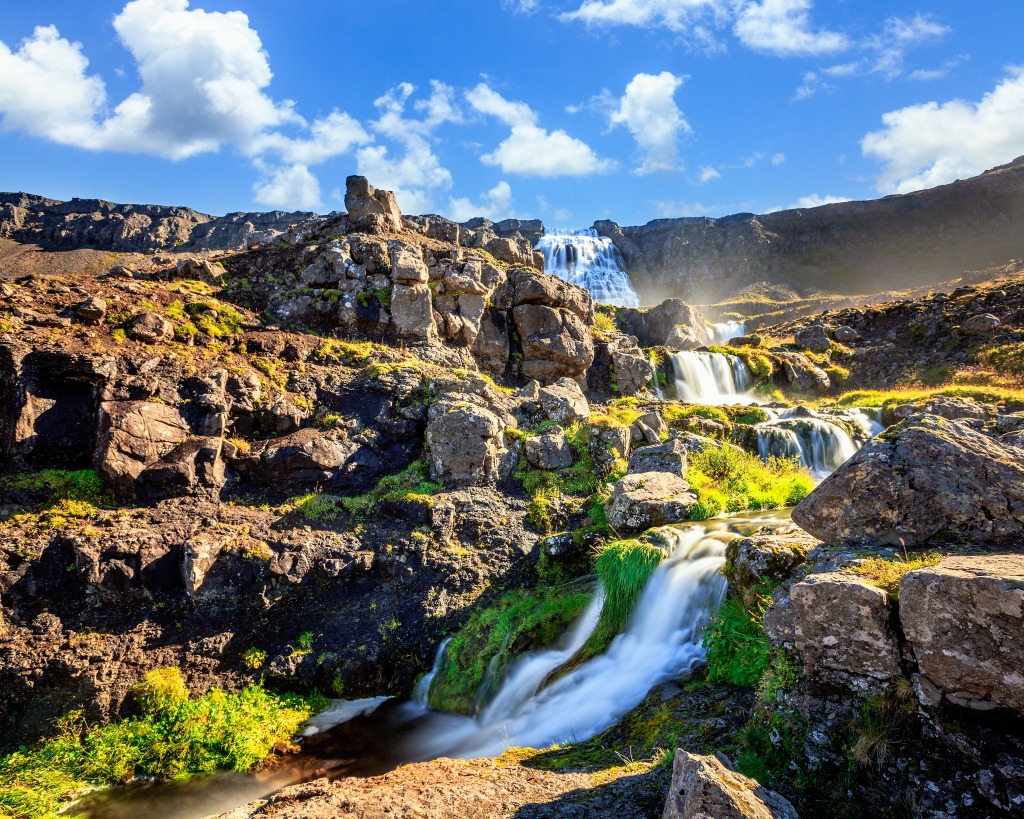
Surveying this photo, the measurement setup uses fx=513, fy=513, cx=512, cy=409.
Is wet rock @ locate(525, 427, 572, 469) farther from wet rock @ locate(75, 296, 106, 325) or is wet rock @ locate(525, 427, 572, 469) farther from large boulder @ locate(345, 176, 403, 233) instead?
large boulder @ locate(345, 176, 403, 233)

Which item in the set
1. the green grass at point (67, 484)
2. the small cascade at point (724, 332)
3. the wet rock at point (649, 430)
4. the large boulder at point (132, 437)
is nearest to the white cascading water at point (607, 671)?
the wet rock at point (649, 430)

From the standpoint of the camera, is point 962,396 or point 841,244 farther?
point 841,244

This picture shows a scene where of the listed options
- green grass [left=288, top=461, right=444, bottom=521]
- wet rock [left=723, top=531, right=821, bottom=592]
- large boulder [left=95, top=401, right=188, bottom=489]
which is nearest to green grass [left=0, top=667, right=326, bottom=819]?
green grass [left=288, top=461, right=444, bottom=521]

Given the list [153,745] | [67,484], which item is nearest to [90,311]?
[67,484]

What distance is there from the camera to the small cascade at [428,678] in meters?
10.2

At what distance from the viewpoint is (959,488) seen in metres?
5.77

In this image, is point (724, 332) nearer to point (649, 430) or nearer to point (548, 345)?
point (548, 345)

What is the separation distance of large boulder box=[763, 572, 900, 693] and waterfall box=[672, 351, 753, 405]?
916 inches

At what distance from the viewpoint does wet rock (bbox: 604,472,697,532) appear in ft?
36.7

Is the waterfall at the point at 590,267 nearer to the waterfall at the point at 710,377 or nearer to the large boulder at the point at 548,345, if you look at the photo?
the waterfall at the point at 710,377

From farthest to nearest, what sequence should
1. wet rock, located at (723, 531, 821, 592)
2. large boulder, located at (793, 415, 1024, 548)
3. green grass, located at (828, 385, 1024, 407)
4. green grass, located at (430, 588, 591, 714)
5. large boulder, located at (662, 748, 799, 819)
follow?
green grass, located at (828, 385, 1024, 407) < green grass, located at (430, 588, 591, 714) < wet rock, located at (723, 531, 821, 592) < large boulder, located at (793, 415, 1024, 548) < large boulder, located at (662, 748, 799, 819)

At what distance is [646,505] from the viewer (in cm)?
1124

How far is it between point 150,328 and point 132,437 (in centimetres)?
379

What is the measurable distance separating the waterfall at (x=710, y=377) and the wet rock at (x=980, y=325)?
11.8 metres
